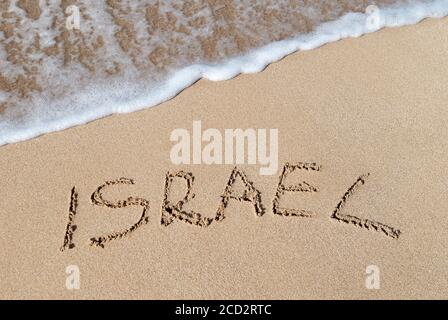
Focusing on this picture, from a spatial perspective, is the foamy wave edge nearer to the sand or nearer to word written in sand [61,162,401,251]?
the sand

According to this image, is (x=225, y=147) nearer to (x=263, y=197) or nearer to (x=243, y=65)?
(x=263, y=197)

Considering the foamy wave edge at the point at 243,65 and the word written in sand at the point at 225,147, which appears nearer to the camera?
the word written in sand at the point at 225,147

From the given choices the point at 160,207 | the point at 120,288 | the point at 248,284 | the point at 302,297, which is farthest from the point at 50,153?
the point at 302,297

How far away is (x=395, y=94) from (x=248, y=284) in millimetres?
1684

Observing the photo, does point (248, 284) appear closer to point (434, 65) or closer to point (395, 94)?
point (395, 94)

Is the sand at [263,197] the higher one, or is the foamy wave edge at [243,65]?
the foamy wave edge at [243,65]

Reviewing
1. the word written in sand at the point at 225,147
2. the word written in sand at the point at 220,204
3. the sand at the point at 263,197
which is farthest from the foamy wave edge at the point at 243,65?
the word written in sand at the point at 220,204

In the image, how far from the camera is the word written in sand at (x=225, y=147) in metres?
3.21

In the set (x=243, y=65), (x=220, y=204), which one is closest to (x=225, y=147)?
(x=220, y=204)

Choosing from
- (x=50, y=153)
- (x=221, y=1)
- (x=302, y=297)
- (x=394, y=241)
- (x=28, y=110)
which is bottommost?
(x=302, y=297)

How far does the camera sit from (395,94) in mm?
3600

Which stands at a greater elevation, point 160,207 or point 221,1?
point 221,1

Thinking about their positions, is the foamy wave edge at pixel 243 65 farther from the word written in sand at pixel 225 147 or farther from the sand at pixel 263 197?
the word written in sand at pixel 225 147

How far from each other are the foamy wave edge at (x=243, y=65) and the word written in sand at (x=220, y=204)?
579 millimetres
